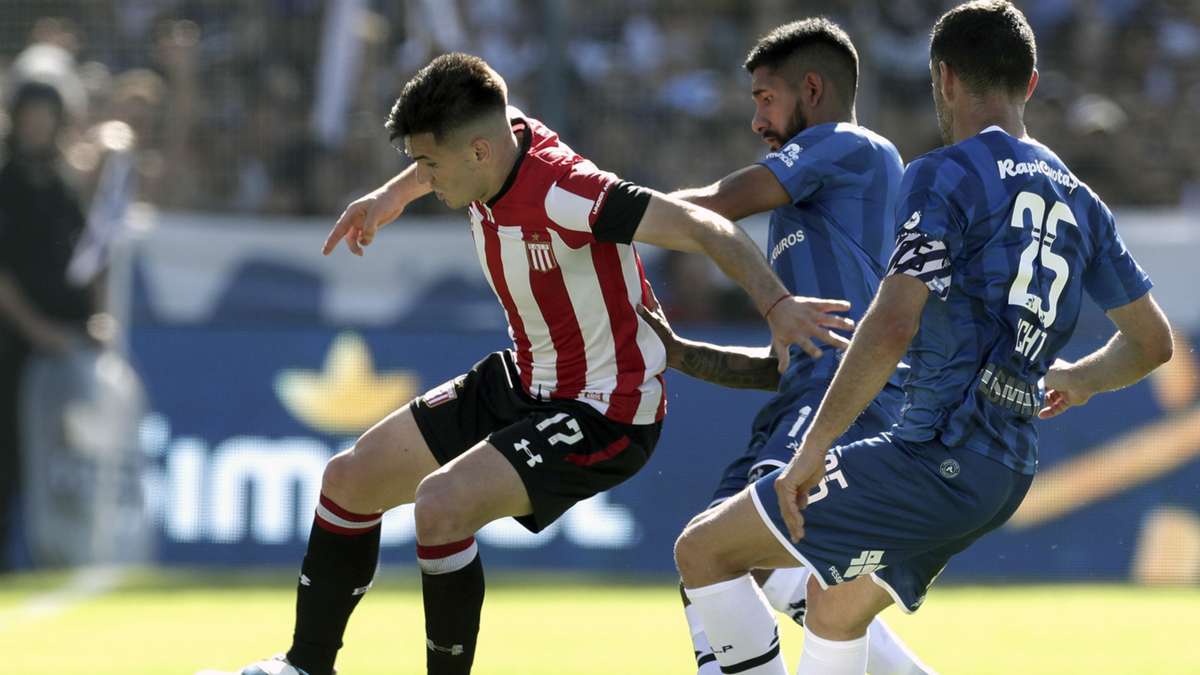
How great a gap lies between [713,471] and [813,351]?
6.89 metres

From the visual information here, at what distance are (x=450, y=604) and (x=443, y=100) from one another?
1.62 meters

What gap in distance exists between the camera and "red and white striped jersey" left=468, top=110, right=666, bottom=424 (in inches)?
220

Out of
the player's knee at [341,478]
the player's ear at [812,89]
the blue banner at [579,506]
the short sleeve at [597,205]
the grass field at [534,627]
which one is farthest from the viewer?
the blue banner at [579,506]

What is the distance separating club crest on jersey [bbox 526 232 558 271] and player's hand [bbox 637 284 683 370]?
0.38 metres

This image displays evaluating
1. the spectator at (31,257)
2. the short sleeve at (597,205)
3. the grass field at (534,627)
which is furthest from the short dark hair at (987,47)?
the spectator at (31,257)

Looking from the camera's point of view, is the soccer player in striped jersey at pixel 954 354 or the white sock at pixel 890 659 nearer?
the soccer player in striped jersey at pixel 954 354

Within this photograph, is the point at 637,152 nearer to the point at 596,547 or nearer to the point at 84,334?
the point at 596,547

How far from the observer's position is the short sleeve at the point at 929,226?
15.1ft

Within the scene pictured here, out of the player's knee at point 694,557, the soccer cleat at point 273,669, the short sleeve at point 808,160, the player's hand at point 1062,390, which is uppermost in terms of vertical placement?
the short sleeve at point 808,160

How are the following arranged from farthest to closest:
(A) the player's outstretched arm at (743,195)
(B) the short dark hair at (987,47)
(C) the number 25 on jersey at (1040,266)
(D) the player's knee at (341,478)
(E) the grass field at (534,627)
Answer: (E) the grass field at (534,627), (D) the player's knee at (341,478), (A) the player's outstretched arm at (743,195), (B) the short dark hair at (987,47), (C) the number 25 on jersey at (1040,266)

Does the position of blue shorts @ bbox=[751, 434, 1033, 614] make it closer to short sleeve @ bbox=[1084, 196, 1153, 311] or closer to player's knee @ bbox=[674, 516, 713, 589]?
player's knee @ bbox=[674, 516, 713, 589]

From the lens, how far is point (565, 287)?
18.7 ft

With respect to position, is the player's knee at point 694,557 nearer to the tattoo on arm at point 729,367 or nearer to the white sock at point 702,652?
the white sock at point 702,652

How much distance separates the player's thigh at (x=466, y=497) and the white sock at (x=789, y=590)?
1.12 meters
